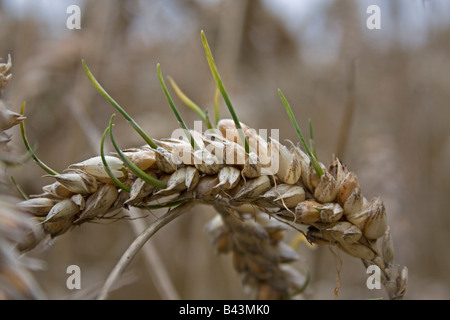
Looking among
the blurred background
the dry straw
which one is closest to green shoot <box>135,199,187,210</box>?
the dry straw

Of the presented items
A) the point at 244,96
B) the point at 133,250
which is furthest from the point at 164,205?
the point at 244,96

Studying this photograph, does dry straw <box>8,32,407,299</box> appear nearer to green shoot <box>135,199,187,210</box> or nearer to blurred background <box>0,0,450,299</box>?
green shoot <box>135,199,187,210</box>

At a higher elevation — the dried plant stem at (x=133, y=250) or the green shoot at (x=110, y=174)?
the green shoot at (x=110, y=174)

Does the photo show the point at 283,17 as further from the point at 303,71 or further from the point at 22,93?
the point at 22,93

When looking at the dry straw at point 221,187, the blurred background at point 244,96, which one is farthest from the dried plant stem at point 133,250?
Answer: the blurred background at point 244,96

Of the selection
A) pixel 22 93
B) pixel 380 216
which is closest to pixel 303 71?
pixel 22 93

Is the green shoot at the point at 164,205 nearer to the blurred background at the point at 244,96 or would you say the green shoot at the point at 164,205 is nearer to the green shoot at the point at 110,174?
the green shoot at the point at 110,174
